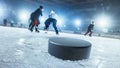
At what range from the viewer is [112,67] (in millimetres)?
1780

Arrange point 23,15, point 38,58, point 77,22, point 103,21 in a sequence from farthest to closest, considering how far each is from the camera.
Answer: point 77,22 → point 23,15 → point 103,21 → point 38,58

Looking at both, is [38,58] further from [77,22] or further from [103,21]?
[77,22]

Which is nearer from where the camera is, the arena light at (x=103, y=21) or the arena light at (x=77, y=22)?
the arena light at (x=103, y=21)

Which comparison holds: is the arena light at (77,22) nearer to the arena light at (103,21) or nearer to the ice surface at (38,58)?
the arena light at (103,21)

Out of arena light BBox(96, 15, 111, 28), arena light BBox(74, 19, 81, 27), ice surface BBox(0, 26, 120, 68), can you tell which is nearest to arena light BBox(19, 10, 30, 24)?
arena light BBox(74, 19, 81, 27)

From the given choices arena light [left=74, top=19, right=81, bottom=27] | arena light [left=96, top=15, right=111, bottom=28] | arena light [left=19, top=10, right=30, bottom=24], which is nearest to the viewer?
arena light [left=96, top=15, right=111, bottom=28]

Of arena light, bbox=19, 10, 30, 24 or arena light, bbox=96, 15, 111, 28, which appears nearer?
arena light, bbox=96, 15, 111, 28

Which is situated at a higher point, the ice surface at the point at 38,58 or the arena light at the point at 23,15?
the arena light at the point at 23,15

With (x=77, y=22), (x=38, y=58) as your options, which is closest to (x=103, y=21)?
(x=77, y=22)

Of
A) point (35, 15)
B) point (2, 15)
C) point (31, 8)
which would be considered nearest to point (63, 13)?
point (31, 8)

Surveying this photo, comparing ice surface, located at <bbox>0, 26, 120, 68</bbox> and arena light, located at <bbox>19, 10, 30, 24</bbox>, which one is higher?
arena light, located at <bbox>19, 10, 30, 24</bbox>

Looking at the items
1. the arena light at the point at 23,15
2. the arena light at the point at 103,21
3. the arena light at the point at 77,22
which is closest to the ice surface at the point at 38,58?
the arena light at the point at 103,21

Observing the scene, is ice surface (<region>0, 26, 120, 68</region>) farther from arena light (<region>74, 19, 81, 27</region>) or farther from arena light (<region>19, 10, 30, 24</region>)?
arena light (<region>74, 19, 81, 27</region>)

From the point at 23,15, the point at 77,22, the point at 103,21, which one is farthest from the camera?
the point at 77,22
